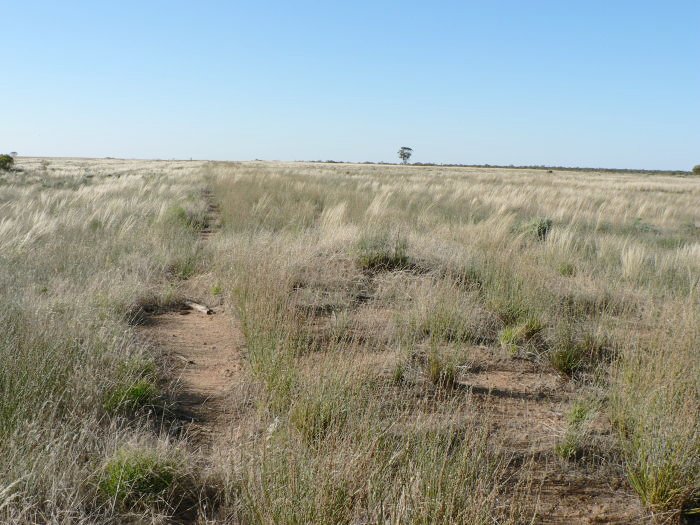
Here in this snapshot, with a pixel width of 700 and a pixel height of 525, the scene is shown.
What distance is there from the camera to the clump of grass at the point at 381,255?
6941 millimetres

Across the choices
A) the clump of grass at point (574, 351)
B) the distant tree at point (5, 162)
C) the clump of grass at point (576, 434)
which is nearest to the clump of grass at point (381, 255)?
the clump of grass at point (574, 351)

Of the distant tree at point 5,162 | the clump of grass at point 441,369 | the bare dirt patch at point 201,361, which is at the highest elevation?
the distant tree at point 5,162

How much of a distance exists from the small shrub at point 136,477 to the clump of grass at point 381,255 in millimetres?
4597

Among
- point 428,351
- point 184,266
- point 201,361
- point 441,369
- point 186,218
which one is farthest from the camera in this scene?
point 186,218

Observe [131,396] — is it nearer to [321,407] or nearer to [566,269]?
[321,407]

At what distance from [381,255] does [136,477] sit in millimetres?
4876

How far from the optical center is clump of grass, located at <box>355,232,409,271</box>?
6941 mm

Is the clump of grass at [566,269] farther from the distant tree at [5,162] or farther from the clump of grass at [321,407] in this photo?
the distant tree at [5,162]

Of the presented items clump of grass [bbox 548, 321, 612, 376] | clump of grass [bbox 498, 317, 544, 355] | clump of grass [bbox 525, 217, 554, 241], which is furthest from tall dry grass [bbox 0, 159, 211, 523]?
clump of grass [bbox 525, 217, 554, 241]

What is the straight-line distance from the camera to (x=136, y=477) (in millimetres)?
2377

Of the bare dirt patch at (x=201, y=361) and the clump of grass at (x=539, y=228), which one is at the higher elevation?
the clump of grass at (x=539, y=228)

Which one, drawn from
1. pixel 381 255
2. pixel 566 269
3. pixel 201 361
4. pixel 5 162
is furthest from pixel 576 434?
pixel 5 162

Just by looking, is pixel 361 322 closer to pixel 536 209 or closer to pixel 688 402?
pixel 688 402

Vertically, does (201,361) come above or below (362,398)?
below
